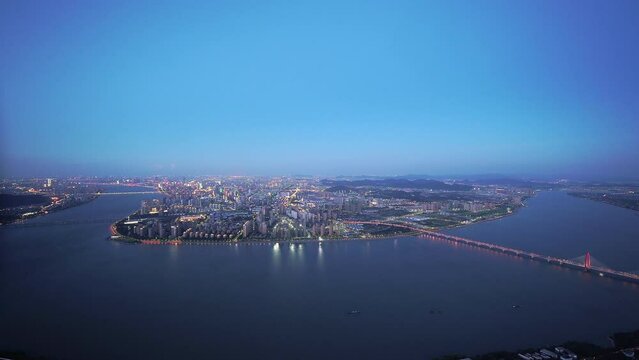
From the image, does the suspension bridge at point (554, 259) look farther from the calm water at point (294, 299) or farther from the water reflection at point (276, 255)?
the water reflection at point (276, 255)

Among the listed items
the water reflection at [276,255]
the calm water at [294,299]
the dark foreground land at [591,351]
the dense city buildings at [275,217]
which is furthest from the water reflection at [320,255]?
the dark foreground land at [591,351]

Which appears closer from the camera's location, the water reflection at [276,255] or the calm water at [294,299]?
the calm water at [294,299]

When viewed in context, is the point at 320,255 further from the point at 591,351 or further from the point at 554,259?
the point at 591,351

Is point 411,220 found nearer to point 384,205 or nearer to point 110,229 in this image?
point 384,205

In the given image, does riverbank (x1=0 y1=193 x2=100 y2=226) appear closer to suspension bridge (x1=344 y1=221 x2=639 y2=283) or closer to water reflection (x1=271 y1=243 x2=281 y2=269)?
water reflection (x1=271 y1=243 x2=281 y2=269)

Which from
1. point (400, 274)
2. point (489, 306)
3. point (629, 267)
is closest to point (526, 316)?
point (489, 306)

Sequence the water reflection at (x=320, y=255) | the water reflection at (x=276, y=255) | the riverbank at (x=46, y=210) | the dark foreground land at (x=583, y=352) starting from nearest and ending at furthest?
the dark foreground land at (x=583, y=352) < the water reflection at (x=276, y=255) < the water reflection at (x=320, y=255) < the riverbank at (x=46, y=210)

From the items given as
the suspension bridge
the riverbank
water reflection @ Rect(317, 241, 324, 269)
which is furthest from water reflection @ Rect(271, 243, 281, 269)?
the riverbank

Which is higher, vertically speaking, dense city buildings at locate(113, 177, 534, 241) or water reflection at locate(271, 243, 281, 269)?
dense city buildings at locate(113, 177, 534, 241)

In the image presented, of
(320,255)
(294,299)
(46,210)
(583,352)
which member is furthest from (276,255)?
(46,210)
